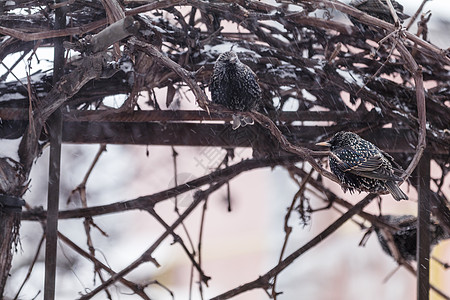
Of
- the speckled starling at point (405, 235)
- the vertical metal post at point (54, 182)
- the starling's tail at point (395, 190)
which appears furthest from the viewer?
the speckled starling at point (405, 235)

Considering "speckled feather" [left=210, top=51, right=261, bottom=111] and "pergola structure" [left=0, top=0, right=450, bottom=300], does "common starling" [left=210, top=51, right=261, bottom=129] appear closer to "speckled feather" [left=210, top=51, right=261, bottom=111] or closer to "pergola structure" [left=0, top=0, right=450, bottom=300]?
"speckled feather" [left=210, top=51, right=261, bottom=111]

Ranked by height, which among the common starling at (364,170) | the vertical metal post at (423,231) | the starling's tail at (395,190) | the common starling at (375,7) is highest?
the common starling at (375,7)

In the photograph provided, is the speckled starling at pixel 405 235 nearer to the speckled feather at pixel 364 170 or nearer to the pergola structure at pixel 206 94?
the pergola structure at pixel 206 94

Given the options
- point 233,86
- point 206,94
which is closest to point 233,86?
point 233,86

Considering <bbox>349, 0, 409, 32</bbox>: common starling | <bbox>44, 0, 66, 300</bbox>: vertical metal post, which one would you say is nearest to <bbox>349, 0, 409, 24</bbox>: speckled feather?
<bbox>349, 0, 409, 32</bbox>: common starling

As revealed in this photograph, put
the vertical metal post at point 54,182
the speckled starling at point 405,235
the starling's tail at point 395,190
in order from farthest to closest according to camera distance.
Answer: the speckled starling at point 405,235 → the vertical metal post at point 54,182 → the starling's tail at point 395,190

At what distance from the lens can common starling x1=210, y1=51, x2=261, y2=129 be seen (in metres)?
0.66

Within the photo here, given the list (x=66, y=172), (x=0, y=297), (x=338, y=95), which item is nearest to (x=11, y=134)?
(x=0, y=297)

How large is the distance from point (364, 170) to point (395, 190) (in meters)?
0.04

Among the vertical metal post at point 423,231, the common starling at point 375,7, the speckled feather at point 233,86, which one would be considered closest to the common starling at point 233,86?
the speckled feather at point 233,86

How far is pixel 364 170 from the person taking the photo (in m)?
0.67

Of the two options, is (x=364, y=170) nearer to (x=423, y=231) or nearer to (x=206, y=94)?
(x=206, y=94)

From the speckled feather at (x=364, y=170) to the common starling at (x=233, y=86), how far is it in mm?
106

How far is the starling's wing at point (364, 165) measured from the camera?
669 millimetres
